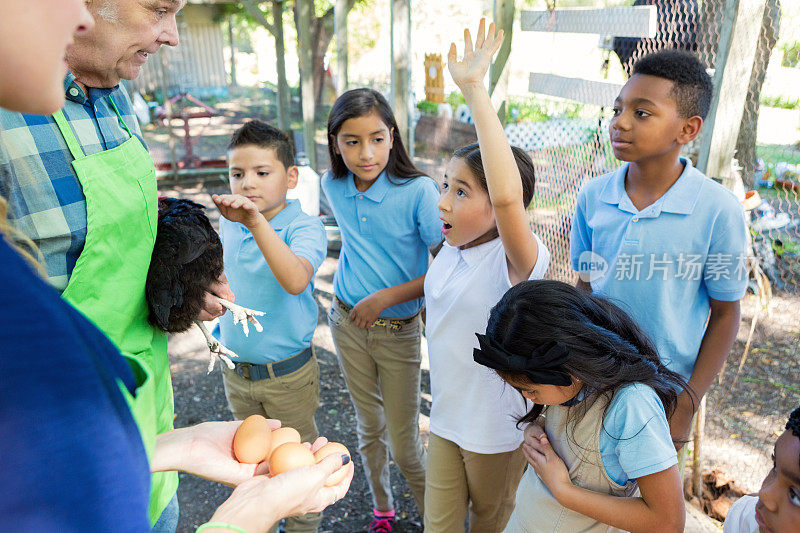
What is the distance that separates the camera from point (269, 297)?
86.7 inches

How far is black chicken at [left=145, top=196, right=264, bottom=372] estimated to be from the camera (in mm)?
1481

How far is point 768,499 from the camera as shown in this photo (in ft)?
3.87

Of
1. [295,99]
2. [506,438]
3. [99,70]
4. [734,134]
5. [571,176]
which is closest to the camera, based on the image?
[99,70]

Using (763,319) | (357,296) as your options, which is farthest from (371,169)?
(763,319)

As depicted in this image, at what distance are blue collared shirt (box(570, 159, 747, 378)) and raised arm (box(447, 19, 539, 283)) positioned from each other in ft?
1.32

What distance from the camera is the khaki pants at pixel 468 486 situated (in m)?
1.94

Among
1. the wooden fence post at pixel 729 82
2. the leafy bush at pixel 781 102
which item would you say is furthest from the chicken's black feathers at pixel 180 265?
the leafy bush at pixel 781 102

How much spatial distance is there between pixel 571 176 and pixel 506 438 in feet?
8.90

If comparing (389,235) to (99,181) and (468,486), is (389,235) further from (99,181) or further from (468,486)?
(99,181)

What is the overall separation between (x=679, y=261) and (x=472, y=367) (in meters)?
0.77

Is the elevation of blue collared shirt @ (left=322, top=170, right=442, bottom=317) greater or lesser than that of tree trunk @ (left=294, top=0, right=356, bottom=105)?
lesser

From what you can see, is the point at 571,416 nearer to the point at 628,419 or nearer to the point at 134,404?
the point at 628,419

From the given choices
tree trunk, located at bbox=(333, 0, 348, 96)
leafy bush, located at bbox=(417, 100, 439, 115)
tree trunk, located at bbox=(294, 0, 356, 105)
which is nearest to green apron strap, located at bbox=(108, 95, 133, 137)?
tree trunk, located at bbox=(333, 0, 348, 96)

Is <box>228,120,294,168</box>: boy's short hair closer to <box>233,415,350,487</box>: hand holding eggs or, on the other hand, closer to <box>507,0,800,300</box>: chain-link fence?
<box>233,415,350,487</box>: hand holding eggs
